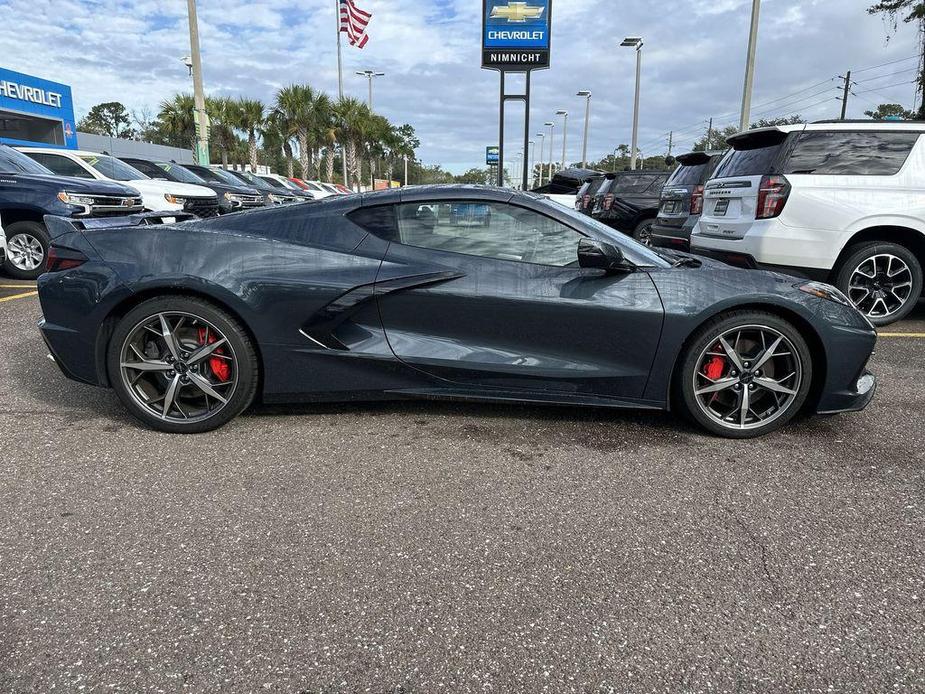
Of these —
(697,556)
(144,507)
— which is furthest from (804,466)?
(144,507)

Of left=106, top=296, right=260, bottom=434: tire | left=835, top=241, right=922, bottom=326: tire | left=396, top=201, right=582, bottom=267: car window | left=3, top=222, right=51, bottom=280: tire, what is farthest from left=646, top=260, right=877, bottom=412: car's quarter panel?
left=3, top=222, right=51, bottom=280: tire

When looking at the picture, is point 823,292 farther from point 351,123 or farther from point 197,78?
point 351,123

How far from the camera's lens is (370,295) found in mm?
3336

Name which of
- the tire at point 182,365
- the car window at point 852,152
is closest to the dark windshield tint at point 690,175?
the car window at point 852,152

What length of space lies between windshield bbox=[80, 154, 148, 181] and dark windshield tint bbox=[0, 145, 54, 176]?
183 cm

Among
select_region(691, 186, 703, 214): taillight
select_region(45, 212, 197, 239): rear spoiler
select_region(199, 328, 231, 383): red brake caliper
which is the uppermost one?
select_region(691, 186, 703, 214): taillight

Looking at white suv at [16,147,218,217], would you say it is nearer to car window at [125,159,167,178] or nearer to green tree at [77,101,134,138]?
car window at [125,159,167,178]

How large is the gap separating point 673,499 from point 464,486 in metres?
0.88

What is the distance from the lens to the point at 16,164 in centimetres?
862

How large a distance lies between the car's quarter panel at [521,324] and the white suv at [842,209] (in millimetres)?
2974

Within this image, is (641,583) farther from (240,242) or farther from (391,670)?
(240,242)

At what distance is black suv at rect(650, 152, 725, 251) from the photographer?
27.7ft

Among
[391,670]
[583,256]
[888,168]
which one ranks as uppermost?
[888,168]

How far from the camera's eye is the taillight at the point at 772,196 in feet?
18.7
